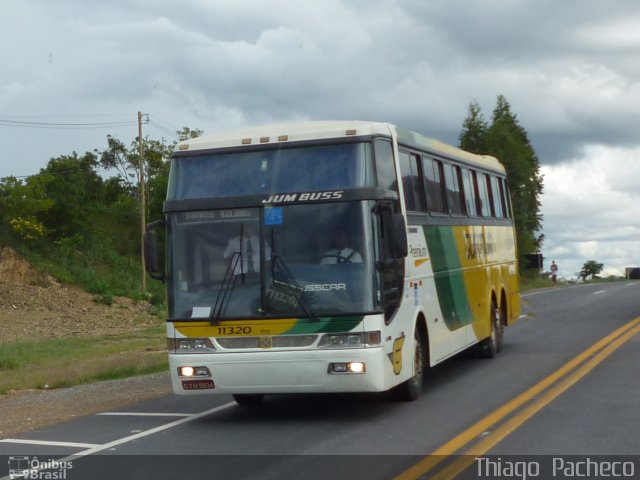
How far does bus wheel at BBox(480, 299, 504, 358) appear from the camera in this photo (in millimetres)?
17906

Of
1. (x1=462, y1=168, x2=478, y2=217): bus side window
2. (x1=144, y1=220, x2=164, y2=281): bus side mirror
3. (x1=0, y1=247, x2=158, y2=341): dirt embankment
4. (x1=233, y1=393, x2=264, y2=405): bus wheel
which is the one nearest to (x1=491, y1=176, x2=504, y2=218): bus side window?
(x1=462, y1=168, x2=478, y2=217): bus side window

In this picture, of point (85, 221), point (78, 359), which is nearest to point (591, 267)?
point (85, 221)

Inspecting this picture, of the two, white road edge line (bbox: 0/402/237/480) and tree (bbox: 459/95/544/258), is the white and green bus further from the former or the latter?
tree (bbox: 459/95/544/258)

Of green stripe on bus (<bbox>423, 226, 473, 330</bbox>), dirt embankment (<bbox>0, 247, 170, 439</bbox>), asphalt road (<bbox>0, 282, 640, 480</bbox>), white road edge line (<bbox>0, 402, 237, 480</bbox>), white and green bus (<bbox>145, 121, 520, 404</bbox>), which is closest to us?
asphalt road (<bbox>0, 282, 640, 480</bbox>)

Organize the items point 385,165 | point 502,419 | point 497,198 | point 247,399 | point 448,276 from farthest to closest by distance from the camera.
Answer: point 497,198
point 448,276
point 247,399
point 385,165
point 502,419

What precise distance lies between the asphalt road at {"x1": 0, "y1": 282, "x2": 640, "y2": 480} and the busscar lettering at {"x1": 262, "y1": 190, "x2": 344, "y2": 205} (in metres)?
2.43

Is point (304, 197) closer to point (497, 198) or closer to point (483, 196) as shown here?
point (483, 196)

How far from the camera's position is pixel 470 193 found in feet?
57.6

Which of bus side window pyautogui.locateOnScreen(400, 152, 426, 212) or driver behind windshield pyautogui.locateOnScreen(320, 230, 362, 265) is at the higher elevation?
bus side window pyautogui.locateOnScreen(400, 152, 426, 212)

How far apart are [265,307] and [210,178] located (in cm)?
169

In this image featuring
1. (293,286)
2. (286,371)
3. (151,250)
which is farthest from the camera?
(151,250)

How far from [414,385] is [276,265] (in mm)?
2586

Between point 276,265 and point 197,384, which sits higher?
point 276,265

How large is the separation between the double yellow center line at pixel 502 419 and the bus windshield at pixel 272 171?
9.60ft
